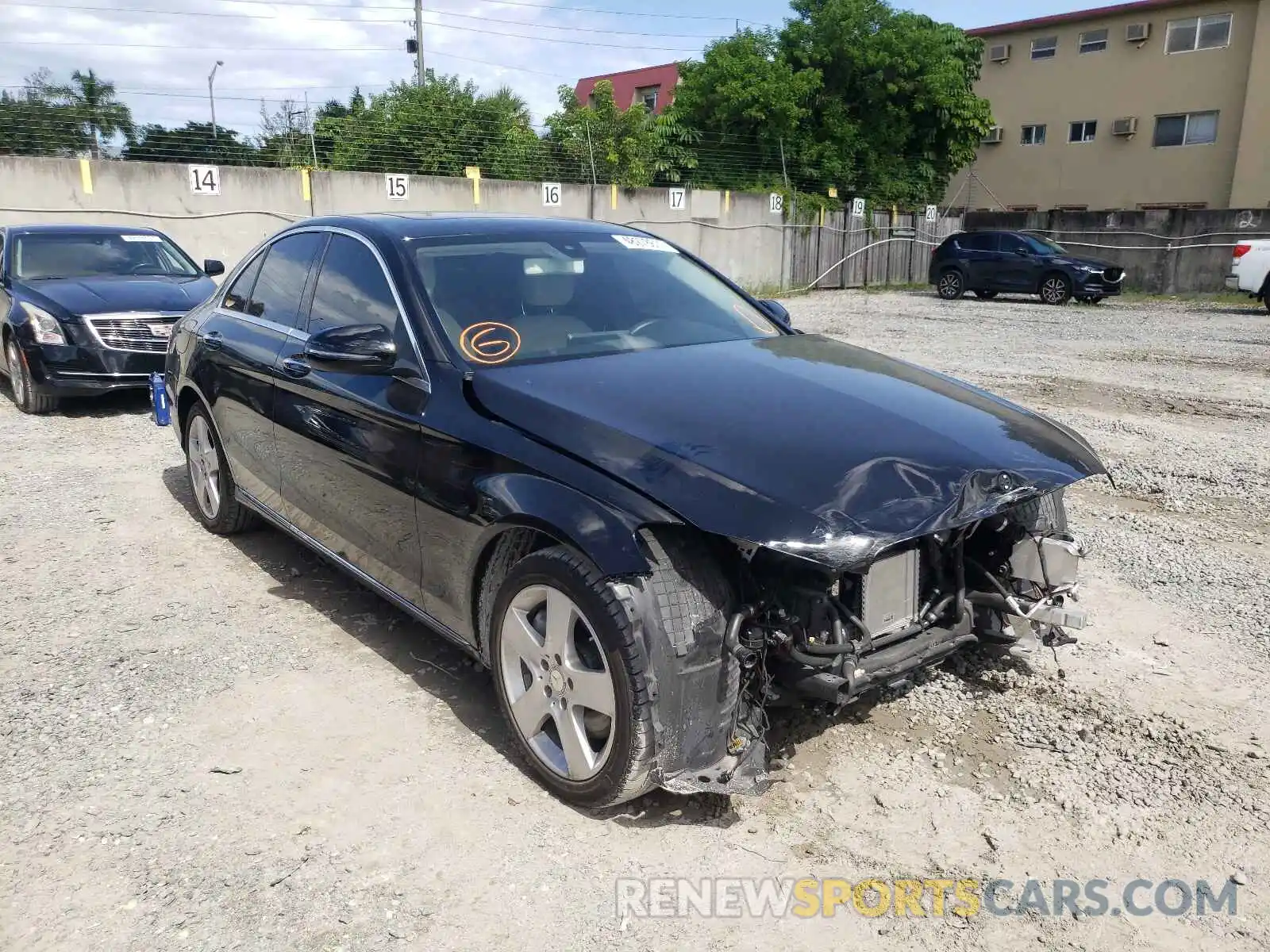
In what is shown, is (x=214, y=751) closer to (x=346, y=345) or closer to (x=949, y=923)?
(x=346, y=345)

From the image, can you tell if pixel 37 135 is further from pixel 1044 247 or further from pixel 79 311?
pixel 1044 247

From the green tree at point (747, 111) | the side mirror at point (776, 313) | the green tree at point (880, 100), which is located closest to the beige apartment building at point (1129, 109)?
the green tree at point (880, 100)

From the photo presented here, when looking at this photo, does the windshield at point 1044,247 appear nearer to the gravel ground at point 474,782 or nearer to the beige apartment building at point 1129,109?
the beige apartment building at point 1129,109

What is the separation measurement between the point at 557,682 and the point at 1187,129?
35.9m

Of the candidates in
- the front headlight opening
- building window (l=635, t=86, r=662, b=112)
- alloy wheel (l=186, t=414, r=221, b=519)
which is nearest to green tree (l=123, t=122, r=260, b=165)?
the front headlight opening

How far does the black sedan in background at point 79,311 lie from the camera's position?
8273 mm

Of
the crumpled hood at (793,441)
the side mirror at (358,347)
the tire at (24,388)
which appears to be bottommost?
the tire at (24,388)

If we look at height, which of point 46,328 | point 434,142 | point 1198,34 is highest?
point 1198,34

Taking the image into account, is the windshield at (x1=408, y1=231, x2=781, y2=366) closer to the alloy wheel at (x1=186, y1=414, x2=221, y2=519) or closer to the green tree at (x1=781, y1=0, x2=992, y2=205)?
the alloy wheel at (x1=186, y1=414, x2=221, y2=519)

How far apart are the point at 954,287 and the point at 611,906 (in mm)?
22260

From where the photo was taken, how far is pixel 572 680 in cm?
286

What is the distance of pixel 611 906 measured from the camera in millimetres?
2561

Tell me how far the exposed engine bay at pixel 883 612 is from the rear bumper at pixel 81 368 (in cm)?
733

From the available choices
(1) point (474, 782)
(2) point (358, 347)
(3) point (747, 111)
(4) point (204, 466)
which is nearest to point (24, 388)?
(4) point (204, 466)
